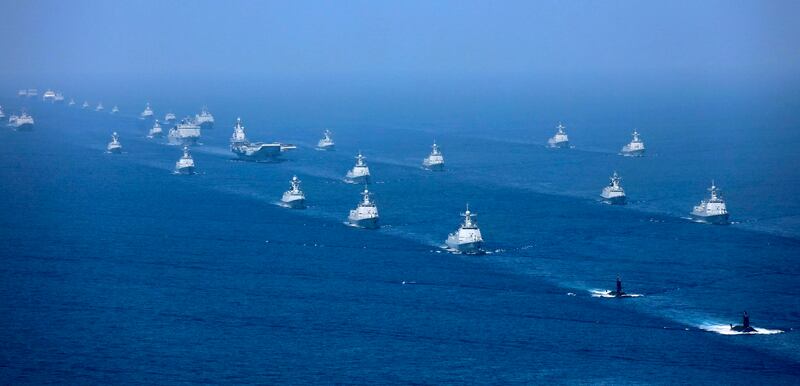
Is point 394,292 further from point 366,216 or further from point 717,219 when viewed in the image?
point 717,219

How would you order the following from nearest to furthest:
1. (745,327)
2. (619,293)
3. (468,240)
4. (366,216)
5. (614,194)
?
(745,327) < (619,293) < (468,240) < (366,216) < (614,194)

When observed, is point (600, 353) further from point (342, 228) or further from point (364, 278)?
point (342, 228)

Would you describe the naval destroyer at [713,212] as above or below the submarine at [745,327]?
above

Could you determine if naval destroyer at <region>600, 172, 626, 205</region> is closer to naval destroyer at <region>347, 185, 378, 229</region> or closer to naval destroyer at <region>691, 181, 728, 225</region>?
naval destroyer at <region>691, 181, 728, 225</region>

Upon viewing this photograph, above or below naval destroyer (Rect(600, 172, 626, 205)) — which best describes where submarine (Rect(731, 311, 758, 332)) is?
below

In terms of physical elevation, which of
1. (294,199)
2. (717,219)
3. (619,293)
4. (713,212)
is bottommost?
(619,293)

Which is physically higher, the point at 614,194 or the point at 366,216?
the point at 614,194

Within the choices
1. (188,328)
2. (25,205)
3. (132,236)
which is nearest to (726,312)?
(188,328)

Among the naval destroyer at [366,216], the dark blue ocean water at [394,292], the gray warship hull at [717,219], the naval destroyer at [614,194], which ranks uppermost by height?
the naval destroyer at [614,194]

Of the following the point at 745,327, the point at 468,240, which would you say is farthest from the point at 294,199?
the point at 745,327

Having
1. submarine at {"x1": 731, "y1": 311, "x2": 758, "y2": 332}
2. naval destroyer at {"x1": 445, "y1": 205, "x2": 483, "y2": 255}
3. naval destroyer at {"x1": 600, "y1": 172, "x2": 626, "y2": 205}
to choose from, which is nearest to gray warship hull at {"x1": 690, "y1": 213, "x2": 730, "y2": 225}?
naval destroyer at {"x1": 600, "y1": 172, "x2": 626, "y2": 205}

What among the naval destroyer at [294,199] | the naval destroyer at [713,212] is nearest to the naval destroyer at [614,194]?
the naval destroyer at [713,212]

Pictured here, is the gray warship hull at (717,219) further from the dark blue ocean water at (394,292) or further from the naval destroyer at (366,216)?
the naval destroyer at (366,216)
